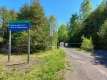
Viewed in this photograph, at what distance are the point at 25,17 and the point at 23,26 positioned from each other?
8.60 metres

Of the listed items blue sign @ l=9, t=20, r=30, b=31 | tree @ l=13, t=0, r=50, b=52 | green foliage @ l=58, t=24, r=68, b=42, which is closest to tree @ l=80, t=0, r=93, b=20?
green foliage @ l=58, t=24, r=68, b=42

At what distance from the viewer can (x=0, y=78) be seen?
720 cm

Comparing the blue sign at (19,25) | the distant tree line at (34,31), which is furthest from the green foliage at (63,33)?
the blue sign at (19,25)

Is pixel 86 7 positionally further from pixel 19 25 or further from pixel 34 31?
pixel 19 25

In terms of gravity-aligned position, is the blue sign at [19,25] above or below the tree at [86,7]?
below

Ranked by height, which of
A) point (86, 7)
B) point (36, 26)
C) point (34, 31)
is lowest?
point (34, 31)

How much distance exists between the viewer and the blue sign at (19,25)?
1221 cm

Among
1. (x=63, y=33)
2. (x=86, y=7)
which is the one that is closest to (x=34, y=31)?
(x=86, y=7)

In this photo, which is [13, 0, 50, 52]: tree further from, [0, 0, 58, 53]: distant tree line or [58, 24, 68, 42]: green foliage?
[58, 24, 68, 42]: green foliage

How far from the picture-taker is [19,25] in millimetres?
12305

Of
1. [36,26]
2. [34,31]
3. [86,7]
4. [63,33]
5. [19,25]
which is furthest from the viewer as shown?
[63,33]

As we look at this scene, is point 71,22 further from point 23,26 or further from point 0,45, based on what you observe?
point 23,26

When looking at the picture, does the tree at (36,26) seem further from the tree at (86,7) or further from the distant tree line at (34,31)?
the tree at (86,7)

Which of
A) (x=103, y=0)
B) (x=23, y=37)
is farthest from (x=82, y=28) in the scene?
(x=23, y=37)
